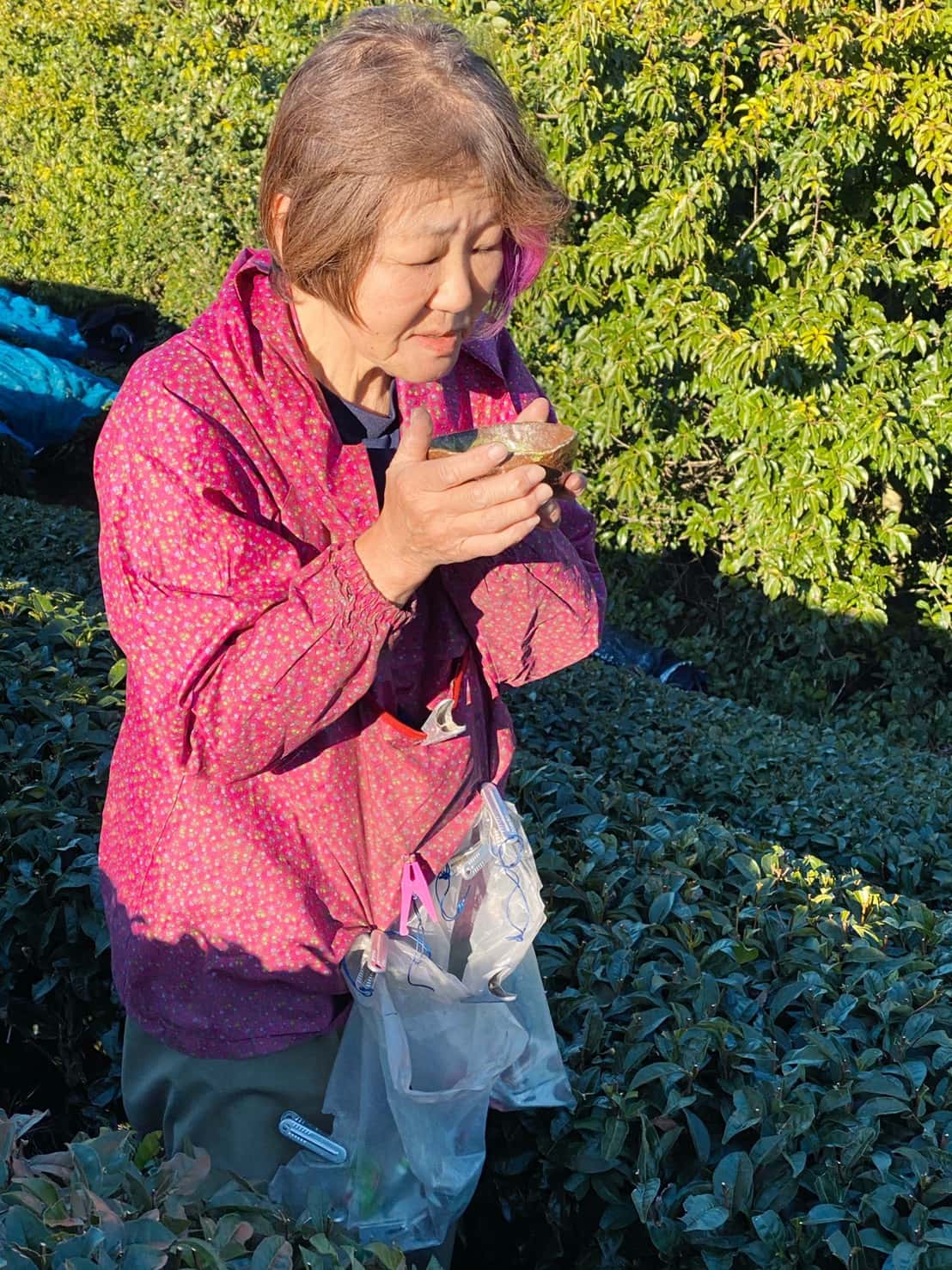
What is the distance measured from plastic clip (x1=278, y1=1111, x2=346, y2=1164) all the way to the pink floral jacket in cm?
11

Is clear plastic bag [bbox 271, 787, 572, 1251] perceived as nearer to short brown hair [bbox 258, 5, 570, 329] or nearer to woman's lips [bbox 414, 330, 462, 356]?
woman's lips [bbox 414, 330, 462, 356]

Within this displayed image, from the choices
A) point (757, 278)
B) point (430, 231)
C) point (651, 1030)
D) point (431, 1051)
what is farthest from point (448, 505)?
point (757, 278)

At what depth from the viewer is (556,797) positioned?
126 inches

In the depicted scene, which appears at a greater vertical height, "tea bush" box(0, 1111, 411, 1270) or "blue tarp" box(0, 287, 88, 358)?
"tea bush" box(0, 1111, 411, 1270)

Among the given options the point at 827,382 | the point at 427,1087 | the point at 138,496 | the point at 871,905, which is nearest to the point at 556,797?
the point at 871,905

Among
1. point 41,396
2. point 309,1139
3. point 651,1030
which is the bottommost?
point 41,396

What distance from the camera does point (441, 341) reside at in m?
1.53

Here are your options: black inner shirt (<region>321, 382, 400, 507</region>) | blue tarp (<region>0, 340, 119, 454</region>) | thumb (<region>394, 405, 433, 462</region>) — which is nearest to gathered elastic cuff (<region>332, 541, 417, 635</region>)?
thumb (<region>394, 405, 433, 462</region>)

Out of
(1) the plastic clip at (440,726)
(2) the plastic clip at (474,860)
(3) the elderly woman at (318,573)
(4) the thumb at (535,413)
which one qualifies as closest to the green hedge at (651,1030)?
(3) the elderly woman at (318,573)

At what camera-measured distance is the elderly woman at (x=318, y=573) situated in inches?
54.0

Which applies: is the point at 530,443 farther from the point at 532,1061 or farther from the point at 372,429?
the point at 532,1061

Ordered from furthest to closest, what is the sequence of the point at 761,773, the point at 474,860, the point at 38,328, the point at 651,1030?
1. the point at 38,328
2. the point at 761,773
3. the point at 651,1030
4. the point at 474,860

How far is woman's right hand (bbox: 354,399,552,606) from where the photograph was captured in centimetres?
129

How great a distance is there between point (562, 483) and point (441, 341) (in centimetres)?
22
